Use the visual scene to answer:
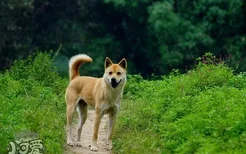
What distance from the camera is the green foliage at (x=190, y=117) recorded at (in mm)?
8828

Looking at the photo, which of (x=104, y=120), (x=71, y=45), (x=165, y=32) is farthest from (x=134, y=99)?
(x=71, y=45)

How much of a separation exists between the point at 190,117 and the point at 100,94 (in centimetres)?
161

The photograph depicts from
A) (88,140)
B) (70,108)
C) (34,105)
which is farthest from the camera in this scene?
(34,105)

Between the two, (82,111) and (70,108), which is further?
(82,111)

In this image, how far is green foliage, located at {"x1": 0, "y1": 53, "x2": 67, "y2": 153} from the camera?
9266 millimetres

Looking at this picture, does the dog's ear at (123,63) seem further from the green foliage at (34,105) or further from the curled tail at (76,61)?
the green foliage at (34,105)

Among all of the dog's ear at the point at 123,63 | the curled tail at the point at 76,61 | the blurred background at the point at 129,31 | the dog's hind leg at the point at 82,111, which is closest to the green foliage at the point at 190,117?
the dog's hind leg at the point at 82,111

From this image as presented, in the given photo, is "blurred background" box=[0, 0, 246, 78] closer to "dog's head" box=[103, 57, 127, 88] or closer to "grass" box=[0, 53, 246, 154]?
"grass" box=[0, 53, 246, 154]

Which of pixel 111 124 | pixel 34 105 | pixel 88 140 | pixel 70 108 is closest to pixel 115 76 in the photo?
pixel 111 124

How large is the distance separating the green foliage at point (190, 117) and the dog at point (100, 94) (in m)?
0.48

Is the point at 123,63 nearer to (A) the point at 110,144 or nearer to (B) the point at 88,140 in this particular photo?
(A) the point at 110,144

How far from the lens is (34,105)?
11.6 metres

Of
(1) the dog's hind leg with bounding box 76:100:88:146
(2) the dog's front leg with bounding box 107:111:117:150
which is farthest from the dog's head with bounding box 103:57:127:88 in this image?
(1) the dog's hind leg with bounding box 76:100:88:146

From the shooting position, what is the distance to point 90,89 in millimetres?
10883
